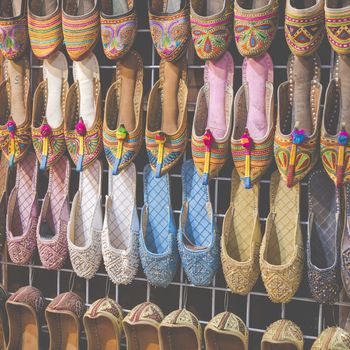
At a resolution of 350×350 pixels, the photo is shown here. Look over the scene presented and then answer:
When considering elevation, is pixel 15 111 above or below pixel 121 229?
above

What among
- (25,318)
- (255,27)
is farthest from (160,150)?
(25,318)

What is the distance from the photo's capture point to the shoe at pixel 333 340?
1903 mm

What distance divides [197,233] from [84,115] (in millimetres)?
528

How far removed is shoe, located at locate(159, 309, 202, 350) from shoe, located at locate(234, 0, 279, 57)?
836 mm

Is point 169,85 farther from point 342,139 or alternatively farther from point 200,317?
point 200,317

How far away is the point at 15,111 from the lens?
2285 mm

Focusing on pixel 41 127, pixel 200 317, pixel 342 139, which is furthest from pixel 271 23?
pixel 200 317

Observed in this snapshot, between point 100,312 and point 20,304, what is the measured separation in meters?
0.29

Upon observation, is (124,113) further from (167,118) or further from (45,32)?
(45,32)

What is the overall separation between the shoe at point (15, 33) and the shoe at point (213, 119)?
0.63 m

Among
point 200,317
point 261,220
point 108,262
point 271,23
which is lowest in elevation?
point 200,317

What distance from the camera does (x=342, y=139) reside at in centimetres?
180

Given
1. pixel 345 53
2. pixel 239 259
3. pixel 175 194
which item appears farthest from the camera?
pixel 175 194

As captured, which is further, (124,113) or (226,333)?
(124,113)
